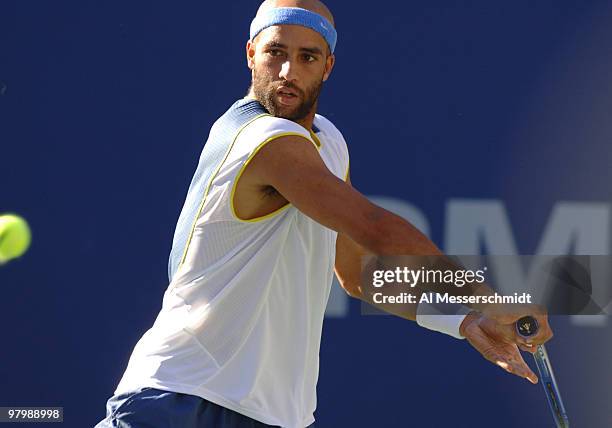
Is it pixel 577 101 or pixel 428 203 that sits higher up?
pixel 577 101

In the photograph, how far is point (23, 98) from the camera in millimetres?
4246

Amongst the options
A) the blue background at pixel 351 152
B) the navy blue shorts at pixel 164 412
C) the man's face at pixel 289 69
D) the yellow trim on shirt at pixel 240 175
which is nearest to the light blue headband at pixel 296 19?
the man's face at pixel 289 69

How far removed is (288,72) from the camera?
2648 millimetres

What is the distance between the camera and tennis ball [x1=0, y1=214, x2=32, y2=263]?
4020 mm

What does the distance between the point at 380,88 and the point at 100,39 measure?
1010 mm

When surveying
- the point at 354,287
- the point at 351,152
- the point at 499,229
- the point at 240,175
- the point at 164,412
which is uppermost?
the point at 351,152

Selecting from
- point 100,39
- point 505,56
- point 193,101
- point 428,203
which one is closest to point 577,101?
point 505,56

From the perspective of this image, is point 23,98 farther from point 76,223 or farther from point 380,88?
point 380,88

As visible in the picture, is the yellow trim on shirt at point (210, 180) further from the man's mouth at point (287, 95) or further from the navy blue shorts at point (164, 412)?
the navy blue shorts at point (164, 412)

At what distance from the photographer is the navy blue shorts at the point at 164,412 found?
2424mm

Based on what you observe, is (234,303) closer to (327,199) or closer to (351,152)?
(327,199)

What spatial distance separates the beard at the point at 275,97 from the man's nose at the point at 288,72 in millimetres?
13

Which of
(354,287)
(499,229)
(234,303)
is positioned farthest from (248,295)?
(499,229)

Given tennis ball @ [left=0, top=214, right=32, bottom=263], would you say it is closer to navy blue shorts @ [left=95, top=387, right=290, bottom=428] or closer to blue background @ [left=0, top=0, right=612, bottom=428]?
blue background @ [left=0, top=0, right=612, bottom=428]
